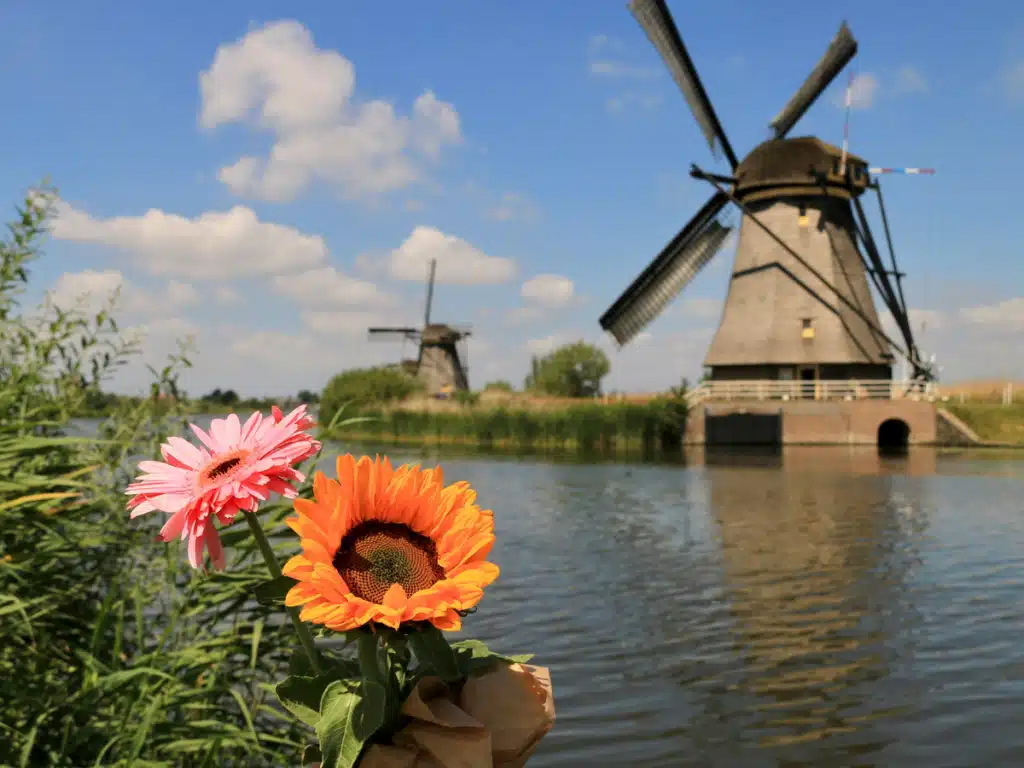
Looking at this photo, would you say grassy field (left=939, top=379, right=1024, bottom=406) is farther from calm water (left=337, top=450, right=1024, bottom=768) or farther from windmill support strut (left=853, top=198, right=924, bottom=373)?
calm water (left=337, top=450, right=1024, bottom=768)

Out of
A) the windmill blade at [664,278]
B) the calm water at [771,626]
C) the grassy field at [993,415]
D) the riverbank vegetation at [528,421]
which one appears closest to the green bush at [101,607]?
the calm water at [771,626]

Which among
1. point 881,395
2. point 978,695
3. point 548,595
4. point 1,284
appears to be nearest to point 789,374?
point 881,395

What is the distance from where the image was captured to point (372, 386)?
39531 millimetres

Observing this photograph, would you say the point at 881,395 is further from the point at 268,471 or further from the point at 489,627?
the point at 268,471

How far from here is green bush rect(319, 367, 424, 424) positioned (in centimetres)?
3922

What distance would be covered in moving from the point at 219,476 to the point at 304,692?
0.69ft

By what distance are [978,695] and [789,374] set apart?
887 inches

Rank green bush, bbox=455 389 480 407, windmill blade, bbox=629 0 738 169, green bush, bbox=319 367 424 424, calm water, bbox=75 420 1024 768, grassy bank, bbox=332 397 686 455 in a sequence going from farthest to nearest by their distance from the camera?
1. green bush, bbox=319 367 424 424
2. green bush, bbox=455 389 480 407
3. grassy bank, bbox=332 397 686 455
4. windmill blade, bbox=629 0 738 169
5. calm water, bbox=75 420 1024 768

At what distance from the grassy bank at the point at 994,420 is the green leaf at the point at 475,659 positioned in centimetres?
3096

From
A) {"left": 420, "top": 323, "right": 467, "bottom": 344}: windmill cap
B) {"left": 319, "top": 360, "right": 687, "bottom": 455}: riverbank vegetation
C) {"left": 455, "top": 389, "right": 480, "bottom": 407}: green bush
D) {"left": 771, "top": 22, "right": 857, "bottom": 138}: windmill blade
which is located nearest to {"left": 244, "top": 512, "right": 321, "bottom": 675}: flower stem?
{"left": 319, "top": 360, "right": 687, "bottom": 455}: riverbank vegetation

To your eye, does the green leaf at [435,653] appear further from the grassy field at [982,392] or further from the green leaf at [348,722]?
the grassy field at [982,392]

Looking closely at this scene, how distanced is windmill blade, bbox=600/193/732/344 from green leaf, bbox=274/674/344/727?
997 inches

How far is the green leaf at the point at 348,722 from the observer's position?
2.27 feet

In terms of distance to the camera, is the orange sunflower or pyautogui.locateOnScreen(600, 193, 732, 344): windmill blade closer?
the orange sunflower
